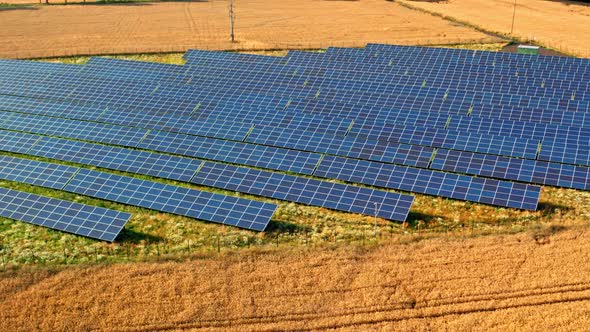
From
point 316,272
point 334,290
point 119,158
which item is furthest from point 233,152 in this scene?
point 334,290

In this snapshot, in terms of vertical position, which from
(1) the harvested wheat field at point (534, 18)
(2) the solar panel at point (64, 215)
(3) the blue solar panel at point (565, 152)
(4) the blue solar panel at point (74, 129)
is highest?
(2) the solar panel at point (64, 215)

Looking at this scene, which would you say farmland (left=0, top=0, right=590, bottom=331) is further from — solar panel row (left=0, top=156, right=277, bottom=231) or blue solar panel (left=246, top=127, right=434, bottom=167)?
blue solar panel (left=246, top=127, right=434, bottom=167)

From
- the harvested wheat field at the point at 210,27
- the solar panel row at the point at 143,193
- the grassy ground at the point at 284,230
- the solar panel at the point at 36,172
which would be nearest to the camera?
the grassy ground at the point at 284,230

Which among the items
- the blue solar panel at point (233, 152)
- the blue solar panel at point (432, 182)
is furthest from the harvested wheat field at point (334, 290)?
the blue solar panel at point (233, 152)

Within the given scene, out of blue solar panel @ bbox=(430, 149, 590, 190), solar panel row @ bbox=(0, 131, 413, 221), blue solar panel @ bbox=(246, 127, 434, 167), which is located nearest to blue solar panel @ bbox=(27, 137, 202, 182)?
solar panel row @ bbox=(0, 131, 413, 221)

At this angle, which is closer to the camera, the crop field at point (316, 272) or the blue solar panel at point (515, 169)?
Result: the crop field at point (316, 272)

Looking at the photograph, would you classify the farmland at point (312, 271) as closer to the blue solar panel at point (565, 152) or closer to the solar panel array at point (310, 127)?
the solar panel array at point (310, 127)

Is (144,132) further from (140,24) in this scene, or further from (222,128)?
(140,24)

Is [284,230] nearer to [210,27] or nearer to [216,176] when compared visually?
[216,176]
